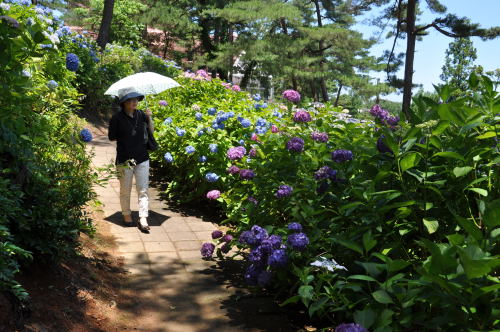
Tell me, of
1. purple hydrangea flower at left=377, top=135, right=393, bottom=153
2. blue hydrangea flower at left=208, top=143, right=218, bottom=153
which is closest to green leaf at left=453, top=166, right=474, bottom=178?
purple hydrangea flower at left=377, top=135, right=393, bottom=153

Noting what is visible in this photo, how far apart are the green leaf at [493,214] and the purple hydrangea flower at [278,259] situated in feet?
4.68

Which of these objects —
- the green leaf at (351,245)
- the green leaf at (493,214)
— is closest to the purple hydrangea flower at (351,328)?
the green leaf at (351,245)

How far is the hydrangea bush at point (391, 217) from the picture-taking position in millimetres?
1930

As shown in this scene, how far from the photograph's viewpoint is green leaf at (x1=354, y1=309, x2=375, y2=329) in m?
2.16

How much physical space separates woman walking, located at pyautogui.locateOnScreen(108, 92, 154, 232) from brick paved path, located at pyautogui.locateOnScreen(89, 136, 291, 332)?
244mm

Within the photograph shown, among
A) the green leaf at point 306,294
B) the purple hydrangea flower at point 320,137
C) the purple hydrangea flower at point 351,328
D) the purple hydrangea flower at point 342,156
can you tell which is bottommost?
the green leaf at point 306,294

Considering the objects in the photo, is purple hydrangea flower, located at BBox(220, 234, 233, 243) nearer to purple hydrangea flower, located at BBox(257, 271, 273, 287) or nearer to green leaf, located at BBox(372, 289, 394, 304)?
purple hydrangea flower, located at BBox(257, 271, 273, 287)

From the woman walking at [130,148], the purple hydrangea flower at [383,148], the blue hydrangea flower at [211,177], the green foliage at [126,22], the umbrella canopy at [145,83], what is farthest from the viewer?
the green foliage at [126,22]

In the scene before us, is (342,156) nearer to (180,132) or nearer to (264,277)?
(264,277)

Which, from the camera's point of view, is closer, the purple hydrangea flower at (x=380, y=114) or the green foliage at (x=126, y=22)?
the purple hydrangea flower at (x=380, y=114)

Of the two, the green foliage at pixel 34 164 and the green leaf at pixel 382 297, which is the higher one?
the green foliage at pixel 34 164

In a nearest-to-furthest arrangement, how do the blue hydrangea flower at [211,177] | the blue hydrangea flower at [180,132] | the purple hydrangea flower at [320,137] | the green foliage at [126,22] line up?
the purple hydrangea flower at [320,137] < the blue hydrangea flower at [211,177] < the blue hydrangea flower at [180,132] < the green foliage at [126,22]

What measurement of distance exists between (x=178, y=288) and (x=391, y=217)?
1.90 metres

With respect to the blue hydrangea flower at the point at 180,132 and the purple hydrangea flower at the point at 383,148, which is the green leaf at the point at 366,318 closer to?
the purple hydrangea flower at the point at 383,148
